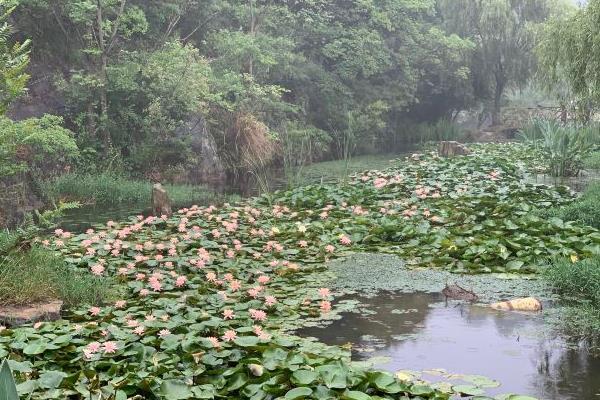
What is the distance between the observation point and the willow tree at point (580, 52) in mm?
9779

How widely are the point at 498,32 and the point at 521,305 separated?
2217cm

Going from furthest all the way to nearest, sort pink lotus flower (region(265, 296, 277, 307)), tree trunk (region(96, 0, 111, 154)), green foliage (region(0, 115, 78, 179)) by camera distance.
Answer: tree trunk (region(96, 0, 111, 154)) → green foliage (region(0, 115, 78, 179)) → pink lotus flower (region(265, 296, 277, 307))

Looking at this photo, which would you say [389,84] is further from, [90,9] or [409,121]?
[90,9]

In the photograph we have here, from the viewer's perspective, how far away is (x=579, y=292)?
17.1 ft

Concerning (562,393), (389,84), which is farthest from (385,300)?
(389,84)

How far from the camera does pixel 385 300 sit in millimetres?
5199

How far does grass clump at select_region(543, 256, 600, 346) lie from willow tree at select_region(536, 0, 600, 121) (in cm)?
533

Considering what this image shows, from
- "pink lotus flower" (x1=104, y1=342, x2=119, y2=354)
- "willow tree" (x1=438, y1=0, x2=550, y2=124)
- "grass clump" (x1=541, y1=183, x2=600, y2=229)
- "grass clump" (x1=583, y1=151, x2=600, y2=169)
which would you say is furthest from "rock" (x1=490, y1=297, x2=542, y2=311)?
"willow tree" (x1=438, y1=0, x2=550, y2=124)

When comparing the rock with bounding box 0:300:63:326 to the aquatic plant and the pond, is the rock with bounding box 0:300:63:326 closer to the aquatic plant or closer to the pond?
the aquatic plant

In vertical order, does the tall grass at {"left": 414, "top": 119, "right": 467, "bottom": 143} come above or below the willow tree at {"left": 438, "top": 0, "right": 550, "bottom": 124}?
below

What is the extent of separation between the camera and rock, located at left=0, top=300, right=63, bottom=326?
4.32 metres

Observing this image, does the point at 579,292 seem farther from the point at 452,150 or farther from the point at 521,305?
the point at 452,150

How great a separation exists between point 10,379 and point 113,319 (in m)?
2.91

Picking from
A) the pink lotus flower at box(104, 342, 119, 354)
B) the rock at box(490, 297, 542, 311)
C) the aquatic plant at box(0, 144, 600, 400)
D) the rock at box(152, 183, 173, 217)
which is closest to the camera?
the aquatic plant at box(0, 144, 600, 400)
